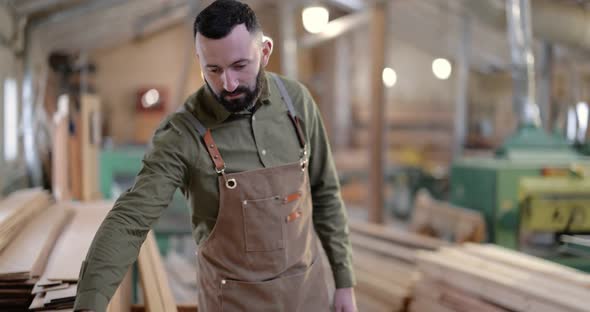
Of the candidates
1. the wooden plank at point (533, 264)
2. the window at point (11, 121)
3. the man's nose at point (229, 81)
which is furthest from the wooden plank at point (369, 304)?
the window at point (11, 121)

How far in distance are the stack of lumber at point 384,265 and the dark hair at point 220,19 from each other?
232cm

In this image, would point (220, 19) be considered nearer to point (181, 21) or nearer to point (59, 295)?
point (59, 295)

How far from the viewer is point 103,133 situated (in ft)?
44.6

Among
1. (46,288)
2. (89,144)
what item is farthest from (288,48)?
(46,288)

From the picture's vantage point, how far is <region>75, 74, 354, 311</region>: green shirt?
58.5 inches

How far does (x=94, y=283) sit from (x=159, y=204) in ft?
0.99

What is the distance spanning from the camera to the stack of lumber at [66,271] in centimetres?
160

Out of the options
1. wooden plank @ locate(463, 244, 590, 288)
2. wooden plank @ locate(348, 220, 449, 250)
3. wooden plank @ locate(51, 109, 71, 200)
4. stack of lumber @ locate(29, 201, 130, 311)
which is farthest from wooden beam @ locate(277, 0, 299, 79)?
stack of lumber @ locate(29, 201, 130, 311)

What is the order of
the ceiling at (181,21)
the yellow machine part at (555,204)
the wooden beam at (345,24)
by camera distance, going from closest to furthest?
the yellow machine part at (555,204) < the wooden beam at (345,24) < the ceiling at (181,21)

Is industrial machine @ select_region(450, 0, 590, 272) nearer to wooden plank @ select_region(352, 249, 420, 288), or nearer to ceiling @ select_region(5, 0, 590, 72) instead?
wooden plank @ select_region(352, 249, 420, 288)

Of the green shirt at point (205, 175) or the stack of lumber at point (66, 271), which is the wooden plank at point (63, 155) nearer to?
the stack of lumber at point (66, 271)

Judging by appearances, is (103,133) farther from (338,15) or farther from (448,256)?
(448,256)

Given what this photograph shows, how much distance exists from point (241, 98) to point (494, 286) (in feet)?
5.91

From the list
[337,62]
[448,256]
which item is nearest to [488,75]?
[337,62]
